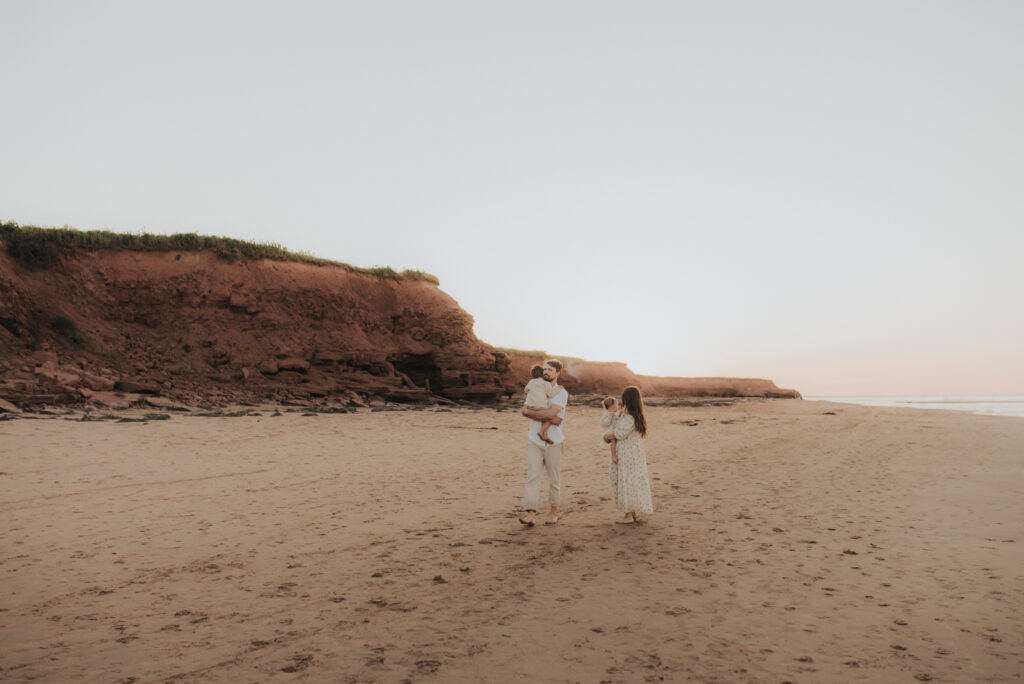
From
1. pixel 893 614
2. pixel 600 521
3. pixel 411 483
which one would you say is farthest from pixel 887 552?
pixel 411 483

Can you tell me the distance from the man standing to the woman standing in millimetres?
754

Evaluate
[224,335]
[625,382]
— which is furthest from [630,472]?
[625,382]

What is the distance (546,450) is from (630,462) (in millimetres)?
1093

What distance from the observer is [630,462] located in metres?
7.45

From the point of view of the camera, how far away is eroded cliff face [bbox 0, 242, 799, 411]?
1844 centimetres

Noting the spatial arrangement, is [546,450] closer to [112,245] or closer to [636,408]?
[636,408]

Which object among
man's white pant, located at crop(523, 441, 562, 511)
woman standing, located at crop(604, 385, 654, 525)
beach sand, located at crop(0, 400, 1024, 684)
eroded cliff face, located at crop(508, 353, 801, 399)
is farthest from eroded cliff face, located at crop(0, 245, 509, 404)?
eroded cliff face, located at crop(508, 353, 801, 399)

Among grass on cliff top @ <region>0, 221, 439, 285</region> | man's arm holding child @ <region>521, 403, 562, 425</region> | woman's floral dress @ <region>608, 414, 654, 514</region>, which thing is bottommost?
woman's floral dress @ <region>608, 414, 654, 514</region>

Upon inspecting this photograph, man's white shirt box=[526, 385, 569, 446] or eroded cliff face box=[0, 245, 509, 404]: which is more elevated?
eroded cliff face box=[0, 245, 509, 404]

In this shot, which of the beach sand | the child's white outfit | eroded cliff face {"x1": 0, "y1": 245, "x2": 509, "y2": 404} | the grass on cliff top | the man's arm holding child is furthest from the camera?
the grass on cliff top

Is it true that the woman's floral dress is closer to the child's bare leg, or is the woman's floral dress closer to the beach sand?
the beach sand

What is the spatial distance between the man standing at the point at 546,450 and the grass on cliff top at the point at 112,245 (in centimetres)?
2155

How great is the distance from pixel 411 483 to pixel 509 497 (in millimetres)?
1728

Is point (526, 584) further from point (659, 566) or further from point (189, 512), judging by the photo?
point (189, 512)
